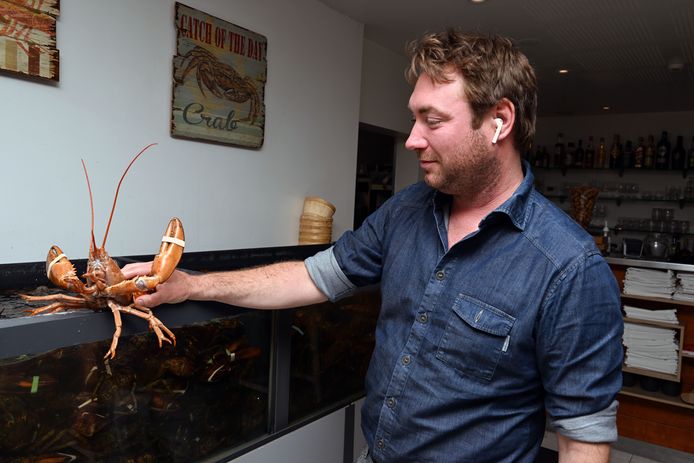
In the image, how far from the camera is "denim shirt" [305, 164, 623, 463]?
107cm

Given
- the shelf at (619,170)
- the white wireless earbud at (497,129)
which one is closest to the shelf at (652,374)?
the white wireless earbud at (497,129)

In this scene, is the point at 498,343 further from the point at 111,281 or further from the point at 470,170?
the point at 111,281

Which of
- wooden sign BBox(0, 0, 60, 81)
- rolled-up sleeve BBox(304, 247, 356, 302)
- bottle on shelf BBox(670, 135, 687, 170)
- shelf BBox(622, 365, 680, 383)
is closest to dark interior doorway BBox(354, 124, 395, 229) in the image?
shelf BBox(622, 365, 680, 383)

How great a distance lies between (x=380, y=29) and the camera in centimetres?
396

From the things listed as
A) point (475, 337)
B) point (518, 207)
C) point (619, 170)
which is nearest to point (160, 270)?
point (475, 337)

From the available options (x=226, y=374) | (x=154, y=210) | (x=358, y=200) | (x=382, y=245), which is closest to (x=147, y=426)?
(x=226, y=374)

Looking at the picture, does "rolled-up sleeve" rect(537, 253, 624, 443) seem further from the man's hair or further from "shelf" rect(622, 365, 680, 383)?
"shelf" rect(622, 365, 680, 383)

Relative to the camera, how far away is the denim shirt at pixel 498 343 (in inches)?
42.0

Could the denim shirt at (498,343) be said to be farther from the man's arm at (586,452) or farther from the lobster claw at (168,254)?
the lobster claw at (168,254)

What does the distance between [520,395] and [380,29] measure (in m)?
3.43

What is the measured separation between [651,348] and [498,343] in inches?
115

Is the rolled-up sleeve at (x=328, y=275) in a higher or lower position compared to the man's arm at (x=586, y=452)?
higher

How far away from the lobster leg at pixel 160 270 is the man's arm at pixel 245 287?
52mm

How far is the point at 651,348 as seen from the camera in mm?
3404
